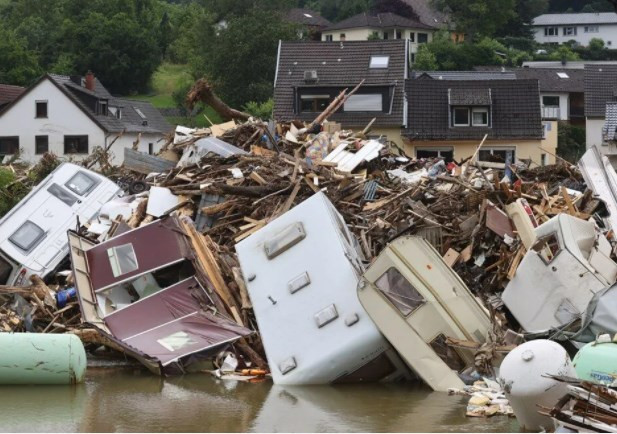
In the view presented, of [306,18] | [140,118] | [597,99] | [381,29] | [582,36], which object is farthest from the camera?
[582,36]

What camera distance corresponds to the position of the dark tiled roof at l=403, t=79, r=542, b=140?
5075 cm

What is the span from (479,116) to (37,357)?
36378 mm

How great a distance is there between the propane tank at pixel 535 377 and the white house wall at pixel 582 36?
11399 centimetres

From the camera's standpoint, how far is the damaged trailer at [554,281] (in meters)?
18.9

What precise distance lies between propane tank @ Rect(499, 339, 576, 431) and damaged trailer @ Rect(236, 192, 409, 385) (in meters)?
3.71

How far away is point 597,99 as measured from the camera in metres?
65.0

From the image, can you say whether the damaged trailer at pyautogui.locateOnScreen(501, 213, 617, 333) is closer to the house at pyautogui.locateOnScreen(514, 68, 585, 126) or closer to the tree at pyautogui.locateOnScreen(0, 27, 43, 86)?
the house at pyautogui.locateOnScreen(514, 68, 585, 126)

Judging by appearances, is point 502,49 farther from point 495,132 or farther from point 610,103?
point 495,132

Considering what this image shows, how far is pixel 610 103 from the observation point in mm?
60500

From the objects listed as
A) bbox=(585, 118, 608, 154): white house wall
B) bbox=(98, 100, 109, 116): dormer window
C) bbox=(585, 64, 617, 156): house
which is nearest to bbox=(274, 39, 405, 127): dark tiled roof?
bbox=(98, 100, 109, 116): dormer window

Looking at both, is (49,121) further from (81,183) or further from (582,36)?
(582,36)

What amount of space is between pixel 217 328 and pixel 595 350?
6.31 meters

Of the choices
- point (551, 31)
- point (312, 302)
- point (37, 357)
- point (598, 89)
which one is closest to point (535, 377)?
point (312, 302)

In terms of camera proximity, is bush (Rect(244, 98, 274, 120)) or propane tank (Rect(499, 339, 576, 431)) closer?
propane tank (Rect(499, 339, 576, 431))
